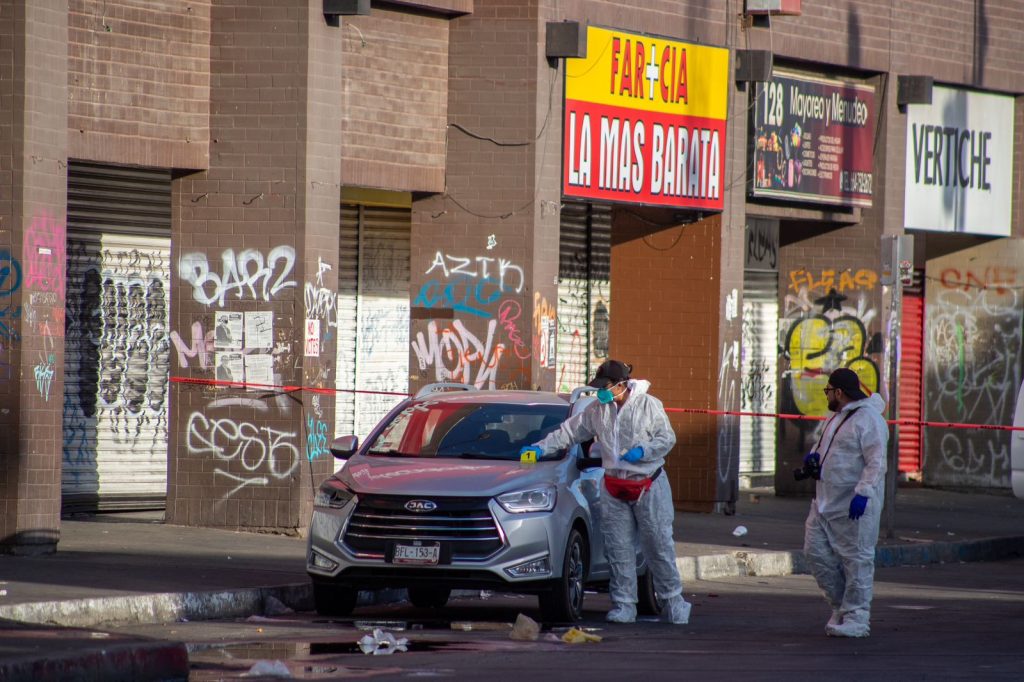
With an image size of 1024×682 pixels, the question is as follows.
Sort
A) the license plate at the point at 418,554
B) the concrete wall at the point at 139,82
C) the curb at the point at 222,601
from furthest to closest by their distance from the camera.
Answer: the concrete wall at the point at 139,82 → the license plate at the point at 418,554 → the curb at the point at 222,601

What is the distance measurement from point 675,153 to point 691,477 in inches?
146

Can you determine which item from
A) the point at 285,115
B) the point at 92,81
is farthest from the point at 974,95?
the point at 92,81

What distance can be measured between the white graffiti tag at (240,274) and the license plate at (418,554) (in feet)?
17.3

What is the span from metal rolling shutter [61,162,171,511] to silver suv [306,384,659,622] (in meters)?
5.69

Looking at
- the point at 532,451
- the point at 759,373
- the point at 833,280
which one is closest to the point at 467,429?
the point at 532,451

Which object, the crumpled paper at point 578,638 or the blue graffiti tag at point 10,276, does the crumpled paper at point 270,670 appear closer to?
the crumpled paper at point 578,638

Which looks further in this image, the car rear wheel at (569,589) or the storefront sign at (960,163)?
the storefront sign at (960,163)

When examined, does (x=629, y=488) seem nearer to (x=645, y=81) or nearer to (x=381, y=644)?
(x=381, y=644)

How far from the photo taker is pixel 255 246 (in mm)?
17016

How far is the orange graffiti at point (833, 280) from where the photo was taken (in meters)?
23.7

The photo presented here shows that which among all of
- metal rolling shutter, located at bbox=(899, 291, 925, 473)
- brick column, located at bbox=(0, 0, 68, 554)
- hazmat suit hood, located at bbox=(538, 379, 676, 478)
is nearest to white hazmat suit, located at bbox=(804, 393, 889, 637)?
hazmat suit hood, located at bbox=(538, 379, 676, 478)

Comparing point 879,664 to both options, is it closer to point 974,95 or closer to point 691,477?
point 691,477

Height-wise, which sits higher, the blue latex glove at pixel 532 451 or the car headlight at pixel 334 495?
the blue latex glove at pixel 532 451

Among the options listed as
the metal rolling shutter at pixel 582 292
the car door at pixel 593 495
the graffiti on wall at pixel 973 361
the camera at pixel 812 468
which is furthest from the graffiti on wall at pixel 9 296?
the graffiti on wall at pixel 973 361
